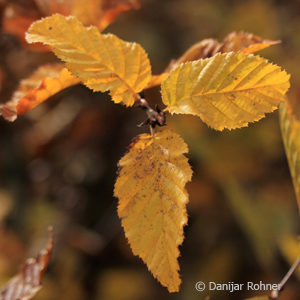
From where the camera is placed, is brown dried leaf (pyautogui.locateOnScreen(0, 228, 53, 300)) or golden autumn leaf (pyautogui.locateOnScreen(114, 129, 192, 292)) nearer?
golden autumn leaf (pyautogui.locateOnScreen(114, 129, 192, 292))

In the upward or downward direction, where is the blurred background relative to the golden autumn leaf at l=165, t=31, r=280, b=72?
downward

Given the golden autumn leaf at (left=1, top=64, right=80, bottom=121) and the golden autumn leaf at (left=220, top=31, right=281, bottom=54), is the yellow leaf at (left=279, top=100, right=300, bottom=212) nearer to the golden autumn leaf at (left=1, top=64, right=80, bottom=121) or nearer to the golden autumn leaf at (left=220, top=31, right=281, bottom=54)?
the golden autumn leaf at (left=220, top=31, right=281, bottom=54)

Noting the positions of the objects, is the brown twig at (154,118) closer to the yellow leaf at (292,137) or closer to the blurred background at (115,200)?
the yellow leaf at (292,137)

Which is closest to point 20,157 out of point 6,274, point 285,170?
point 6,274

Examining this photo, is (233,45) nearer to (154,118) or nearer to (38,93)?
(154,118)

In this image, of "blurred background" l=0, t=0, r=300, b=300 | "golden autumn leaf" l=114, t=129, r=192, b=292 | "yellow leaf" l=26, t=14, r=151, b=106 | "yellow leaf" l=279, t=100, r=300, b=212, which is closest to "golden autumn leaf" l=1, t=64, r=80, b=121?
"yellow leaf" l=26, t=14, r=151, b=106

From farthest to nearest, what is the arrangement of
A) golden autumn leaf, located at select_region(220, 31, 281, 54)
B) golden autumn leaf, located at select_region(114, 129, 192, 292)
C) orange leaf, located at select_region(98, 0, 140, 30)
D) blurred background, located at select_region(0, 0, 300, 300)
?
blurred background, located at select_region(0, 0, 300, 300)
orange leaf, located at select_region(98, 0, 140, 30)
golden autumn leaf, located at select_region(220, 31, 281, 54)
golden autumn leaf, located at select_region(114, 129, 192, 292)
